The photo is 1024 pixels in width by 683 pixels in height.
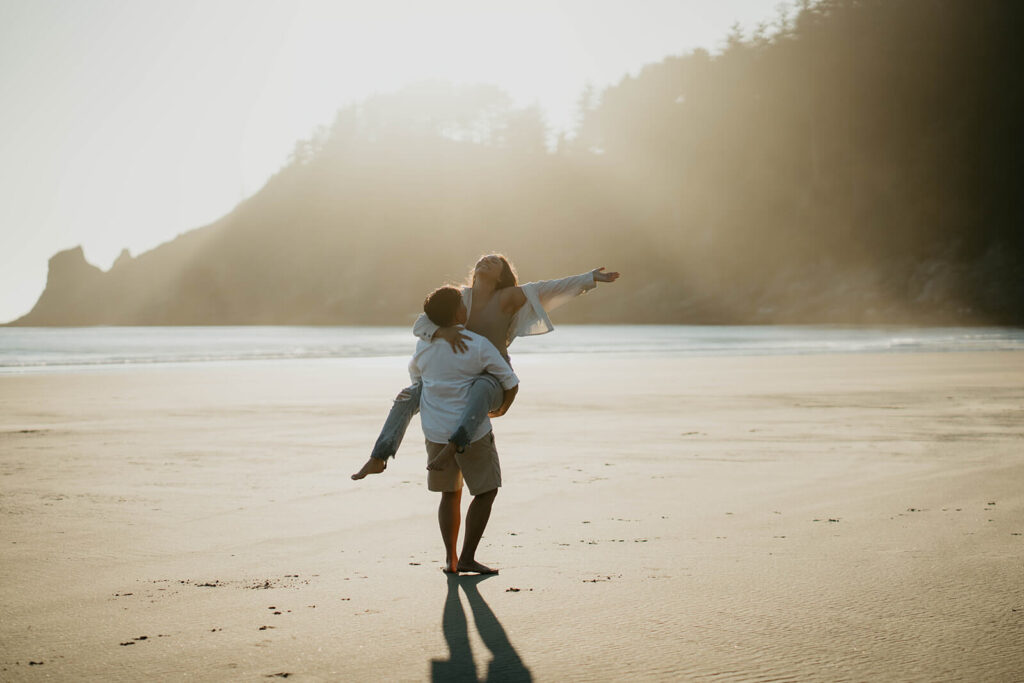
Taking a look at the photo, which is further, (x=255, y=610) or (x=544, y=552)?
→ (x=544, y=552)

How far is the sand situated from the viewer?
11.4 ft

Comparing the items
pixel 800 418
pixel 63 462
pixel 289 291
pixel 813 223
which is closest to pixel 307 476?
pixel 63 462

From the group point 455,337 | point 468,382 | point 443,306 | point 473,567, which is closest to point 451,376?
point 468,382

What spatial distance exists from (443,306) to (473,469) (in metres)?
0.84

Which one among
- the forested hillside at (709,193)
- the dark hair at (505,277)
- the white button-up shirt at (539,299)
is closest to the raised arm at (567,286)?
the white button-up shirt at (539,299)

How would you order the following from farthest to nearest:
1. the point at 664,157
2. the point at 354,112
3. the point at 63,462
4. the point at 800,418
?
1. the point at 354,112
2. the point at 664,157
3. the point at 800,418
4. the point at 63,462

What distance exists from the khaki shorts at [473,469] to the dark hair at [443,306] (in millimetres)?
601

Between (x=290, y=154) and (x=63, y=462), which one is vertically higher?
(x=290, y=154)

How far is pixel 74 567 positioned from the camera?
4.77m

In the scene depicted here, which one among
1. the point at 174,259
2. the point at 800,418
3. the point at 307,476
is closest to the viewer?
the point at 307,476

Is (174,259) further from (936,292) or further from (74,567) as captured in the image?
(74,567)

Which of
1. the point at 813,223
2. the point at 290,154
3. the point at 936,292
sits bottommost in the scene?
the point at 936,292

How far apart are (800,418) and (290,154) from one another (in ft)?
423

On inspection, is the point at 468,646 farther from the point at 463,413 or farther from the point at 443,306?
the point at 443,306
